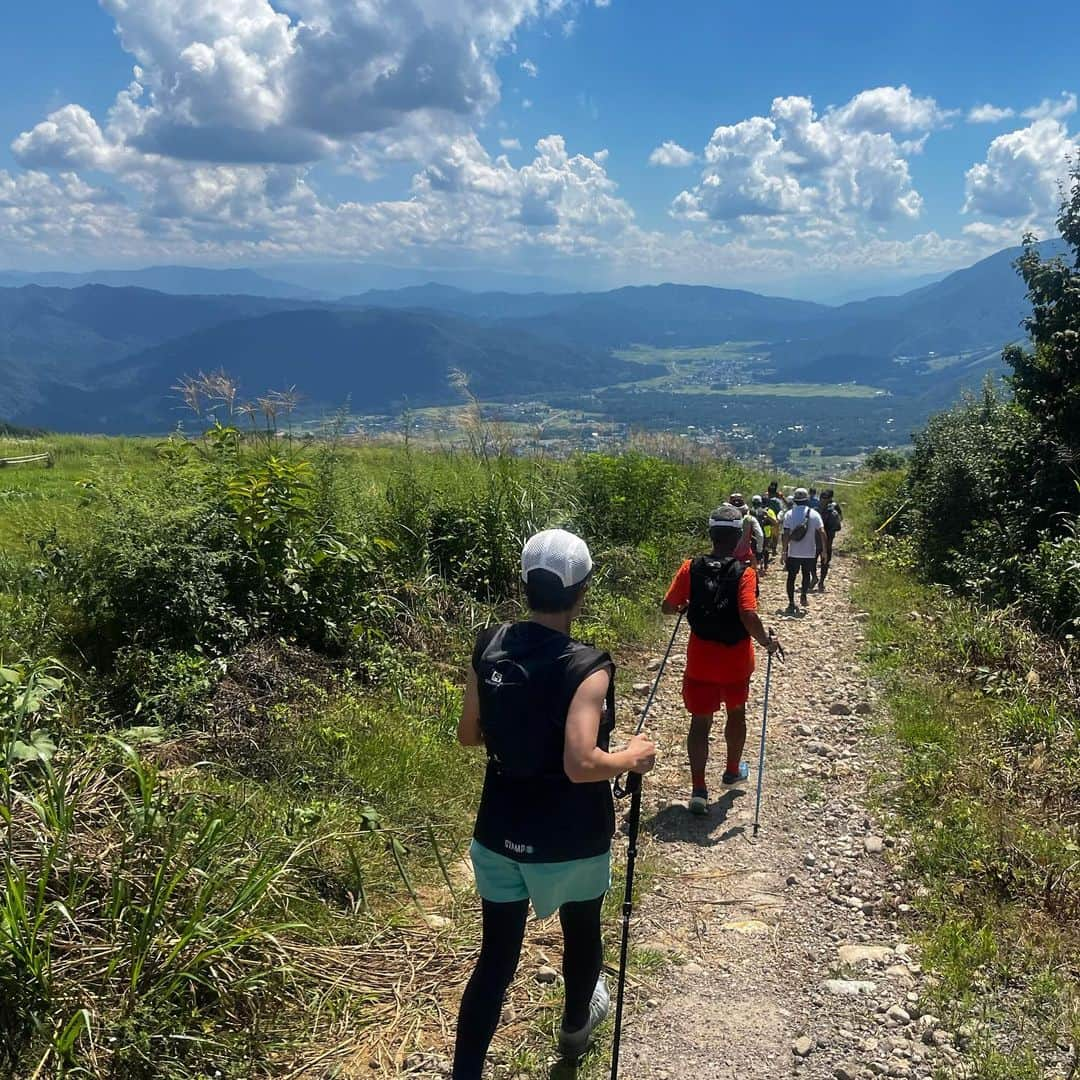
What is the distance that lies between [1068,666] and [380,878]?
639 cm

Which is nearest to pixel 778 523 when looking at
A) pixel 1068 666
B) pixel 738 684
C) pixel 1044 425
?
pixel 1044 425

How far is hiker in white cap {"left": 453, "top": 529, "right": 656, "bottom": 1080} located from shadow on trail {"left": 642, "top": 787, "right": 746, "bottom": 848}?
104 inches

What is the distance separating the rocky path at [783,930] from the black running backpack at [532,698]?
66.0 inches

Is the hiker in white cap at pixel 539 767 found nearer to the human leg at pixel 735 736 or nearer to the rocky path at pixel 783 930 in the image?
the rocky path at pixel 783 930

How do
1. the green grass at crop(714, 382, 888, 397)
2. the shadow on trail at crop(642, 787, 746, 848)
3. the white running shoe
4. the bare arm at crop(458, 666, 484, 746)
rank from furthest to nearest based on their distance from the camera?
the green grass at crop(714, 382, 888, 397) < the shadow on trail at crop(642, 787, 746, 848) < the white running shoe < the bare arm at crop(458, 666, 484, 746)

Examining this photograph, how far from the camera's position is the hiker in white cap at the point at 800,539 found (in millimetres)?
12141

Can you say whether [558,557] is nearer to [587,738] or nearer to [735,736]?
[587,738]

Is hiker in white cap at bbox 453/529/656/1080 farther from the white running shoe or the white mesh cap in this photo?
the white running shoe

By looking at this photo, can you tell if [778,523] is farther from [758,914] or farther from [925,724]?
[758,914]

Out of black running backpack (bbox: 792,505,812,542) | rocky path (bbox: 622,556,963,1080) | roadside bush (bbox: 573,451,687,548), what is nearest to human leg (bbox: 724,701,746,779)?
rocky path (bbox: 622,556,963,1080)

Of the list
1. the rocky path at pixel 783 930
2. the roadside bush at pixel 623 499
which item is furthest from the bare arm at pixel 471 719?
the roadside bush at pixel 623 499

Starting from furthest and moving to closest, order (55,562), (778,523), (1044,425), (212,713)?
(778,523), (1044,425), (55,562), (212,713)

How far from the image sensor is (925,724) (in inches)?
258

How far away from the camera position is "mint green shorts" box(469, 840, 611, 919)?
2.66 metres
